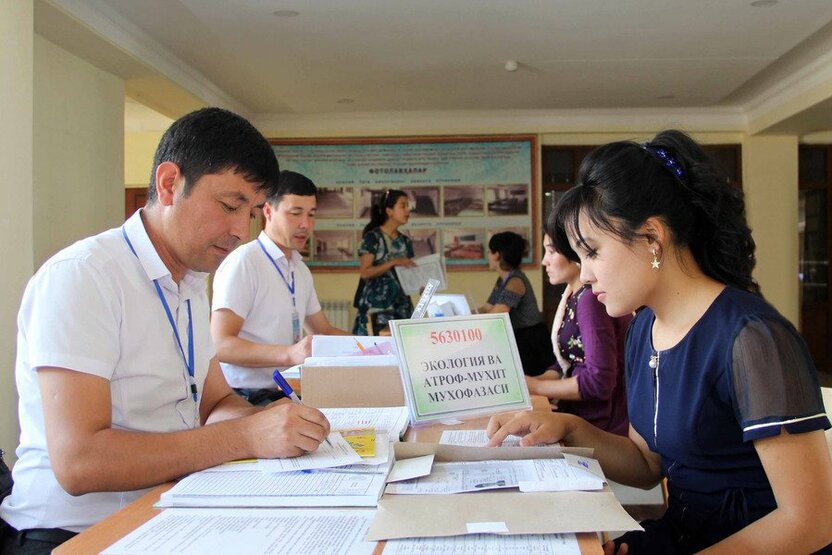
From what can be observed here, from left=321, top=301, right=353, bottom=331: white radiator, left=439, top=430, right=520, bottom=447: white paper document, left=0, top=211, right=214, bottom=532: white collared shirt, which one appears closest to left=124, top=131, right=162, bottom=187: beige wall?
left=321, top=301, right=353, bottom=331: white radiator

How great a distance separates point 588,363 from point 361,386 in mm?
955

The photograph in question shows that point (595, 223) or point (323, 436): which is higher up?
point (595, 223)

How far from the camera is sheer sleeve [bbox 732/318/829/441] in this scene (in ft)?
3.46

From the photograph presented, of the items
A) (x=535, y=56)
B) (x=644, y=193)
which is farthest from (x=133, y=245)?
(x=535, y=56)

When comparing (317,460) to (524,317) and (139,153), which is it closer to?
(524,317)

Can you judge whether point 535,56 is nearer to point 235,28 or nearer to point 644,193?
point 235,28

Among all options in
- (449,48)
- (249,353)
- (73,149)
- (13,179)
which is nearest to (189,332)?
(249,353)

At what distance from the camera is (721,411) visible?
3.88 ft

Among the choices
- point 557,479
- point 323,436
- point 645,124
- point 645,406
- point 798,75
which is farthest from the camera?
point 645,124

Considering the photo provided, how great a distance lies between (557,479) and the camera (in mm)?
1038

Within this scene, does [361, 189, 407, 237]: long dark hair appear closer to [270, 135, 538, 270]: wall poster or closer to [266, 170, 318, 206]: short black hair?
[266, 170, 318, 206]: short black hair

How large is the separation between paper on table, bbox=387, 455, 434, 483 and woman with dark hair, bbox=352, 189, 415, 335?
3517 millimetres

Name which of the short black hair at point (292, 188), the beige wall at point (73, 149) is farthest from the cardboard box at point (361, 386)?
the beige wall at point (73, 149)

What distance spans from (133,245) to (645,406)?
3.50ft
